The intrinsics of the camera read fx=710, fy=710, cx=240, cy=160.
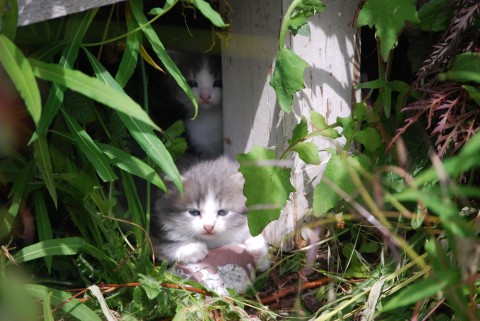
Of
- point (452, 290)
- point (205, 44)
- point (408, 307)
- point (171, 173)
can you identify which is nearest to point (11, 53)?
point (171, 173)

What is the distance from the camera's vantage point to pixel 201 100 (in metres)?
3.16

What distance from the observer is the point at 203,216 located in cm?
261

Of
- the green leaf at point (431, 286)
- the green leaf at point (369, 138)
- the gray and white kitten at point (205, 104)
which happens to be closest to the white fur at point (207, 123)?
the gray and white kitten at point (205, 104)

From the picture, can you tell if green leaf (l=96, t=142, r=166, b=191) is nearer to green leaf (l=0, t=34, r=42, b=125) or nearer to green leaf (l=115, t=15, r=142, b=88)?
green leaf (l=115, t=15, r=142, b=88)

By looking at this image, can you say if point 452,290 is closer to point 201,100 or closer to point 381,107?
point 381,107

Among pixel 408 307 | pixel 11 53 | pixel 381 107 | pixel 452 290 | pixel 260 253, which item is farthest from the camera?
pixel 260 253

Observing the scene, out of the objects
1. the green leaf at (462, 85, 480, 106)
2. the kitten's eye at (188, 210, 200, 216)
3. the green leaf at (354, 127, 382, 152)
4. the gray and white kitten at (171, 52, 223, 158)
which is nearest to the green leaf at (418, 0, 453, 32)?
the green leaf at (462, 85, 480, 106)

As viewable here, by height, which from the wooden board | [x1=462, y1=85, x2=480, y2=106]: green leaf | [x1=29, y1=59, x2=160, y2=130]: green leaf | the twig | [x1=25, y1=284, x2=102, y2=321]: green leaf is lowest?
the twig

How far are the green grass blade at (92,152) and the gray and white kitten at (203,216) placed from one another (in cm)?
64

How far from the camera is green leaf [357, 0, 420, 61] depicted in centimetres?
196

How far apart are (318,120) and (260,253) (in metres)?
0.57

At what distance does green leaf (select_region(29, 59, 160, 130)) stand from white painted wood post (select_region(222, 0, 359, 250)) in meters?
0.96

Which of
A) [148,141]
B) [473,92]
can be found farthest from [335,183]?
[148,141]

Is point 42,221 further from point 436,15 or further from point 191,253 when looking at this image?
point 436,15
